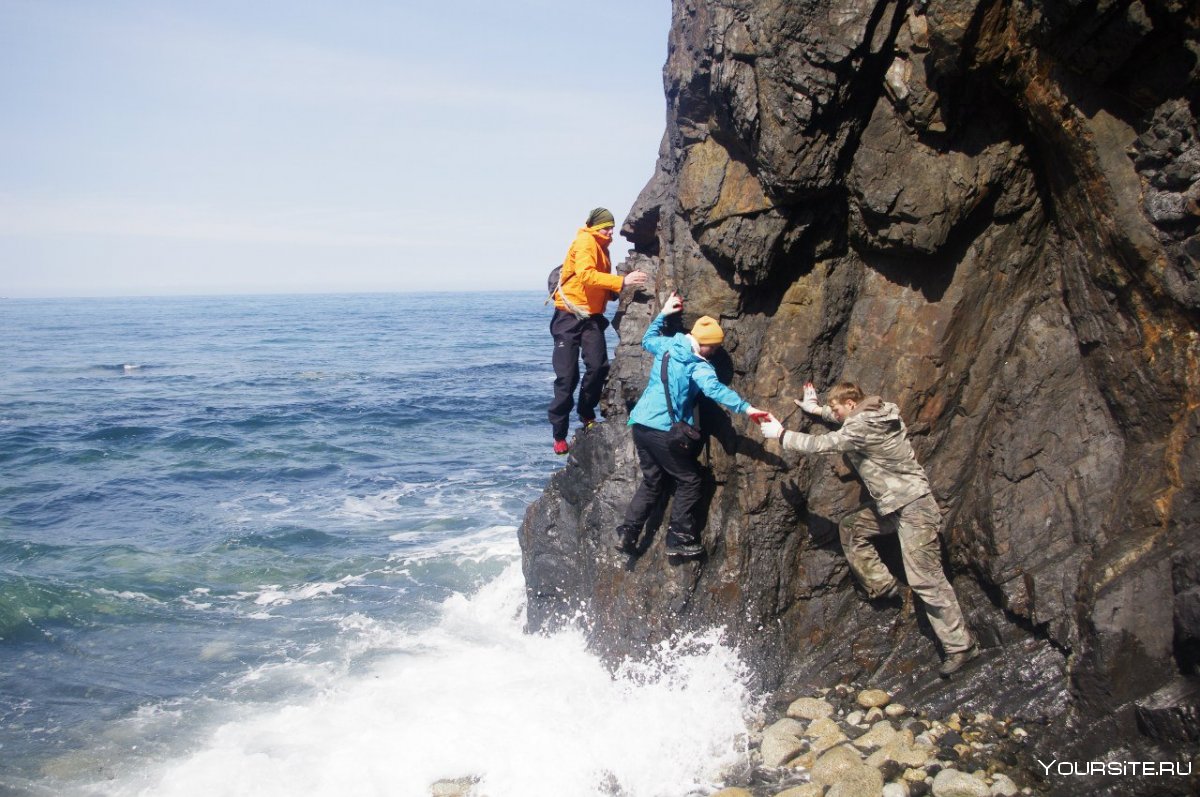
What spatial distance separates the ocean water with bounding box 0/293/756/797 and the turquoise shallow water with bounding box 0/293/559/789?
5 cm

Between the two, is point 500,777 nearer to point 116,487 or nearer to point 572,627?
point 572,627

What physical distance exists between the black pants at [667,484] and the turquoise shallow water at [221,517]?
4.73 meters

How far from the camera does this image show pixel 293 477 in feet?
62.7

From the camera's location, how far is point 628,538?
350 inches

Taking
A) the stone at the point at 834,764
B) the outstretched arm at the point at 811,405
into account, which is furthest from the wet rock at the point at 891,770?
the outstretched arm at the point at 811,405

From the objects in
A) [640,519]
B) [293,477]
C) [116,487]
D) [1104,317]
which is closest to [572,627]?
[640,519]

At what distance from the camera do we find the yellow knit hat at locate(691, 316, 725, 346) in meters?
8.08

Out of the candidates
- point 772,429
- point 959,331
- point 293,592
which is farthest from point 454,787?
point 293,592

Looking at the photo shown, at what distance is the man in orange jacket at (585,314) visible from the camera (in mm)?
9398

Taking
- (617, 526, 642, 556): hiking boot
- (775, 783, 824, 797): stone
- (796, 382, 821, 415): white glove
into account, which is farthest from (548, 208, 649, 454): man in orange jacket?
(775, 783, 824, 797): stone

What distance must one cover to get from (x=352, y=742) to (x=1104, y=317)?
26.4 feet

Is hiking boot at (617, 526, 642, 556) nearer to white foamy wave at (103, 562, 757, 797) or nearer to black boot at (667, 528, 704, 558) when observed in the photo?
black boot at (667, 528, 704, 558)

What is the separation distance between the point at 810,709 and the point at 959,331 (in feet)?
12.2

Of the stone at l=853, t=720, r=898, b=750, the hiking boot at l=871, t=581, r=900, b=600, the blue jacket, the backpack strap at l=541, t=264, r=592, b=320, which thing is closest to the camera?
the stone at l=853, t=720, r=898, b=750
